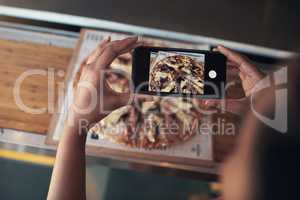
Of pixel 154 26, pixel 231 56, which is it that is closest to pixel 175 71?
pixel 231 56

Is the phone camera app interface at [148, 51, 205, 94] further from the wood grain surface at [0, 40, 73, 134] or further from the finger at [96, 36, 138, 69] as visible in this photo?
the wood grain surface at [0, 40, 73, 134]

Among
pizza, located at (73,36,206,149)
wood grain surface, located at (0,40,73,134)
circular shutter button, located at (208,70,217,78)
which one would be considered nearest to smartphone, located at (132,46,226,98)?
circular shutter button, located at (208,70,217,78)

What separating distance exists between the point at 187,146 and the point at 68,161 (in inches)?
9.6

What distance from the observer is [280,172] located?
0.52m


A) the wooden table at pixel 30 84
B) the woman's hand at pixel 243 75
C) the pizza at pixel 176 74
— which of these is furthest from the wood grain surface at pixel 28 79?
the woman's hand at pixel 243 75

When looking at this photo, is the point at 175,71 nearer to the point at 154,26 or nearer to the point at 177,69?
the point at 177,69

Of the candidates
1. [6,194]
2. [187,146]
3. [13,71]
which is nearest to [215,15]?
[187,146]

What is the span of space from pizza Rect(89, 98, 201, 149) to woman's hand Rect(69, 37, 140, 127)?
0.11 ft

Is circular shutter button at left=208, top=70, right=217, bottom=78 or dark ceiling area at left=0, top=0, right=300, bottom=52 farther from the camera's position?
dark ceiling area at left=0, top=0, right=300, bottom=52

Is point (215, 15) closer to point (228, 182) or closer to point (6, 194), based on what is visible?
point (228, 182)

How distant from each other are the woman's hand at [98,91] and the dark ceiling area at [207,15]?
0.20 meters

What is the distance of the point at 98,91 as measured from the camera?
65 centimetres

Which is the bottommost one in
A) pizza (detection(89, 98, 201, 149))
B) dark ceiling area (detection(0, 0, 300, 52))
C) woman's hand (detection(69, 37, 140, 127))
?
pizza (detection(89, 98, 201, 149))

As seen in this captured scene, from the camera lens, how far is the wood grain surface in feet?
2.31
